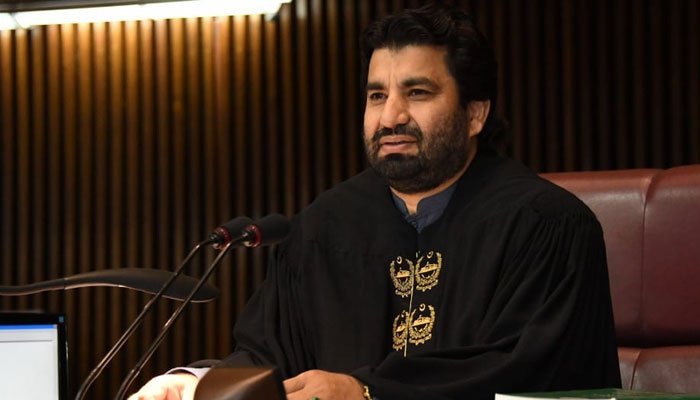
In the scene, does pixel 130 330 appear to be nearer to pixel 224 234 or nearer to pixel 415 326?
pixel 224 234

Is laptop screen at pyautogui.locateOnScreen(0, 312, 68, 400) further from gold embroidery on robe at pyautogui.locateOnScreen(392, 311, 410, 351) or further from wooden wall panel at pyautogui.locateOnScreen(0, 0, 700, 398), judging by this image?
wooden wall panel at pyautogui.locateOnScreen(0, 0, 700, 398)

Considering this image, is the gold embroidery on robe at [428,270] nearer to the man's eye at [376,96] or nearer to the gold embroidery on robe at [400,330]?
the gold embroidery on robe at [400,330]

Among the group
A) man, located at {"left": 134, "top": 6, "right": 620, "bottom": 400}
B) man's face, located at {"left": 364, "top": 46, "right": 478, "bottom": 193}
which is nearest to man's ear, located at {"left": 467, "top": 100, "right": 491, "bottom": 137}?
man, located at {"left": 134, "top": 6, "right": 620, "bottom": 400}

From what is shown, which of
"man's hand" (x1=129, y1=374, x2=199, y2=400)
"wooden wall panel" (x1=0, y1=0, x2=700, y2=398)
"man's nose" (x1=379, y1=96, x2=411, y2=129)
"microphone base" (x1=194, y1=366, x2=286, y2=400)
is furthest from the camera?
"wooden wall panel" (x1=0, y1=0, x2=700, y2=398)

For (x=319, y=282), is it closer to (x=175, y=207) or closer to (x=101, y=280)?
(x=101, y=280)

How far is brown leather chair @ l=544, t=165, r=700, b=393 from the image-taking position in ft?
9.80

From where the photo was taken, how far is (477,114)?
10.3 ft

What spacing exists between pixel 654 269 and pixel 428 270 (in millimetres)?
632

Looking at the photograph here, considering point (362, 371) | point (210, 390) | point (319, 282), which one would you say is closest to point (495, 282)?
point (319, 282)

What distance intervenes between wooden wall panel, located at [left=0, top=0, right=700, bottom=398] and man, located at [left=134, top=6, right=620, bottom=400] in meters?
2.06

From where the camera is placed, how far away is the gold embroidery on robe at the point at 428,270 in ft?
9.40

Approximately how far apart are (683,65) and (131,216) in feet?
8.68

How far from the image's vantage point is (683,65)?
4.92 metres

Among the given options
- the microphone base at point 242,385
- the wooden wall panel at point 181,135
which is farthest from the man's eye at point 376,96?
the wooden wall panel at point 181,135
